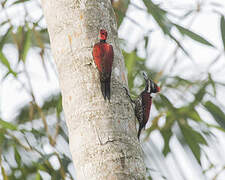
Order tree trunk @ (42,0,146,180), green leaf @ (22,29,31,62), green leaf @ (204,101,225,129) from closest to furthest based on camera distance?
tree trunk @ (42,0,146,180) → green leaf @ (204,101,225,129) → green leaf @ (22,29,31,62)

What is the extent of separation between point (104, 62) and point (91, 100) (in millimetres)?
72

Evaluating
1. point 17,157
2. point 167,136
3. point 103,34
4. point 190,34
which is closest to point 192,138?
point 167,136

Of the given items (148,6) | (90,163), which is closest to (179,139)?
(148,6)

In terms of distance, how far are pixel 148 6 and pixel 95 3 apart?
0.33 m

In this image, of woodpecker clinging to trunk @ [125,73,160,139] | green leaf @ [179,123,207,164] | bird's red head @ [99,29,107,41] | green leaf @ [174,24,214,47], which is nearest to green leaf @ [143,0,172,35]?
green leaf @ [174,24,214,47]

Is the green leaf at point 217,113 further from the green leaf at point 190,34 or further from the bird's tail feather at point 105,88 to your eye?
the bird's tail feather at point 105,88

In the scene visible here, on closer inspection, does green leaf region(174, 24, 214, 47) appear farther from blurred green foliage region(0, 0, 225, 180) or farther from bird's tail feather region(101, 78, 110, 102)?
bird's tail feather region(101, 78, 110, 102)

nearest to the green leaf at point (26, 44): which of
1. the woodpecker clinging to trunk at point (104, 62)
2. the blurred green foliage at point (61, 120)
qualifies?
the blurred green foliage at point (61, 120)

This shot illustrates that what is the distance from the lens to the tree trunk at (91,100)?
0.62m

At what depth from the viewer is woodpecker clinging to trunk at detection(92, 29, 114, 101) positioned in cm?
67

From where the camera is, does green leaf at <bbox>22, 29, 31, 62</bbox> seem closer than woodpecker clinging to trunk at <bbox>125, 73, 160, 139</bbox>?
No

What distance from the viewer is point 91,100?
0.66 meters

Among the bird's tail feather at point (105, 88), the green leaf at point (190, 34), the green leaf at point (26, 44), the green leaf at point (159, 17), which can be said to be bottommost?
the green leaf at point (26, 44)

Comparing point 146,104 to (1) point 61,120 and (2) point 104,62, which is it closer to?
(2) point 104,62
